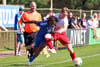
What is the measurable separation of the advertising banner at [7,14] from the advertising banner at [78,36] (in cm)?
308

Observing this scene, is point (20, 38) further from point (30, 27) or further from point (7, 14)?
point (7, 14)

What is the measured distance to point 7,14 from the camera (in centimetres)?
1852

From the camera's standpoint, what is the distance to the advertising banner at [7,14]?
59.6ft

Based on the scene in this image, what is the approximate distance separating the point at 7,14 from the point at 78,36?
4030 mm

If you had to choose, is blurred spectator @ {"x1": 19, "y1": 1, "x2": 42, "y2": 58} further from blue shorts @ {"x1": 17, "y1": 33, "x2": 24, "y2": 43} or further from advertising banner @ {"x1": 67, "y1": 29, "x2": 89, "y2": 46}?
advertising banner @ {"x1": 67, "y1": 29, "x2": 89, "y2": 46}

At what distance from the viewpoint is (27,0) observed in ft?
169

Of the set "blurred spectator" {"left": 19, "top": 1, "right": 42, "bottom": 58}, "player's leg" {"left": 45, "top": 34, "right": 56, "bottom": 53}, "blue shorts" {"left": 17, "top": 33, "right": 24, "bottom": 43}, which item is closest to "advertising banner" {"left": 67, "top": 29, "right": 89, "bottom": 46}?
"blue shorts" {"left": 17, "top": 33, "right": 24, "bottom": 43}

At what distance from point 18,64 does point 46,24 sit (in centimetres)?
171

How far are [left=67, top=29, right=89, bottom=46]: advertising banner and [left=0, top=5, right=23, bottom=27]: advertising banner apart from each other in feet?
10.1

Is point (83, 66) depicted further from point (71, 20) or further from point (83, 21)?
point (83, 21)

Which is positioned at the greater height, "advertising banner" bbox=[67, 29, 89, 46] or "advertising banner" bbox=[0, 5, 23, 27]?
"advertising banner" bbox=[0, 5, 23, 27]

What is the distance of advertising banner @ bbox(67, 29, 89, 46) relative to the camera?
61.3 ft

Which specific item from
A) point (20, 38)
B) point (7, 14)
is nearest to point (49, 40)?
point (20, 38)

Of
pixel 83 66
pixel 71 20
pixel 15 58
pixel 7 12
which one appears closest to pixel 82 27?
pixel 71 20
